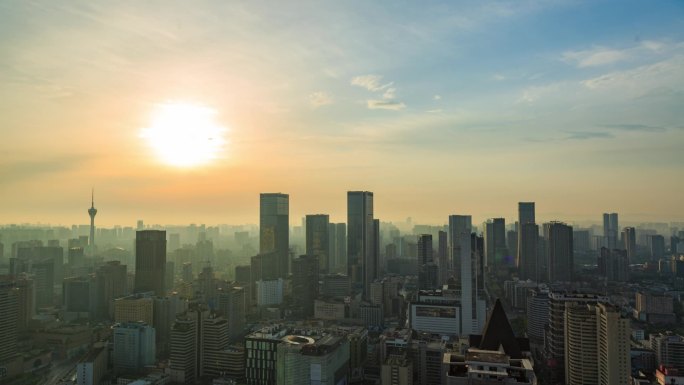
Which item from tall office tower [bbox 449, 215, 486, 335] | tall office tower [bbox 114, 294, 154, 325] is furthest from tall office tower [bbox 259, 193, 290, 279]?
tall office tower [bbox 449, 215, 486, 335]

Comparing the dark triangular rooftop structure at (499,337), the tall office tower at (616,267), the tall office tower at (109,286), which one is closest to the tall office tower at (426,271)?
the tall office tower at (616,267)

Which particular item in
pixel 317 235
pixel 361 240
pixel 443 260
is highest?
pixel 317 235

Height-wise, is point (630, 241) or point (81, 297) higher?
point (630, 241)

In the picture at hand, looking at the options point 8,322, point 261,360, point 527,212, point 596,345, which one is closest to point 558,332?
point 596,345

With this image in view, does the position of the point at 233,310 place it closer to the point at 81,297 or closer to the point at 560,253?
the point at 81,297

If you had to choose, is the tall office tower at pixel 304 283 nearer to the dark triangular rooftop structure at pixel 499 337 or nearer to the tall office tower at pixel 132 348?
the tall office tower at pixel 132 348

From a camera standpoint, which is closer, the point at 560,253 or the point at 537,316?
the point at 537,316
